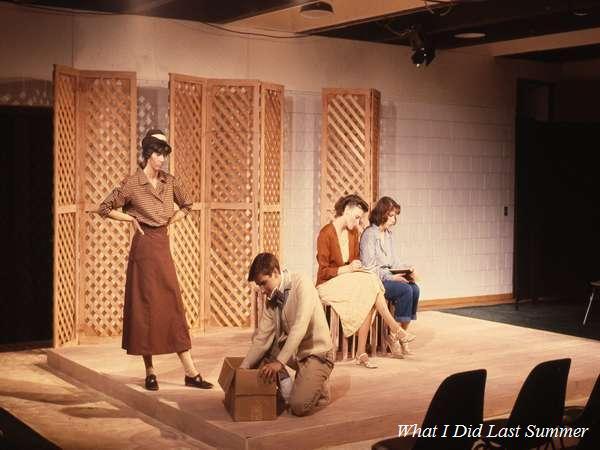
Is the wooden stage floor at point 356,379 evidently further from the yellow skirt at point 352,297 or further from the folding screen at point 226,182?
the folding screen at point 226,182

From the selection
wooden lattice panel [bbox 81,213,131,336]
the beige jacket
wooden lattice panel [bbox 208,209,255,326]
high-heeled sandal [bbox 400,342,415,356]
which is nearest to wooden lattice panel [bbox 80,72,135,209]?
wooden lattice panel [bbox 81,213,131,336]

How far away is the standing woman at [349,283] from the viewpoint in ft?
20.7

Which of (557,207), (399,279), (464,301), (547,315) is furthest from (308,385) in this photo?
(557,207)

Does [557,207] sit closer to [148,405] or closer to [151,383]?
[151,383]

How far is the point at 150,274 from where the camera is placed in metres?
5.50

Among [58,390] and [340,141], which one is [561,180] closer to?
[340,141]

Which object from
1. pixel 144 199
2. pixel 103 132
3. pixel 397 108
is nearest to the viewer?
pixel 144 199

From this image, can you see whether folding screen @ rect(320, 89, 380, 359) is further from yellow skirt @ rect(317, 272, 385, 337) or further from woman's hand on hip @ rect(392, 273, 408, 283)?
yellow skirt @ rect(317, 272, 385, 337)

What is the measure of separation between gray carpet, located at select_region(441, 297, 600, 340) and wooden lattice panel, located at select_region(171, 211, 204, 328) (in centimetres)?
279

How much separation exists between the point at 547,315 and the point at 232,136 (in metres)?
3.62

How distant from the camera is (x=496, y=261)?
10266 mm

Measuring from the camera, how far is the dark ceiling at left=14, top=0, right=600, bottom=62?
290 inches

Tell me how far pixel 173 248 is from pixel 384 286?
6.23ft

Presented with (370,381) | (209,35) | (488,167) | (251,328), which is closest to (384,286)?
(370,381)
